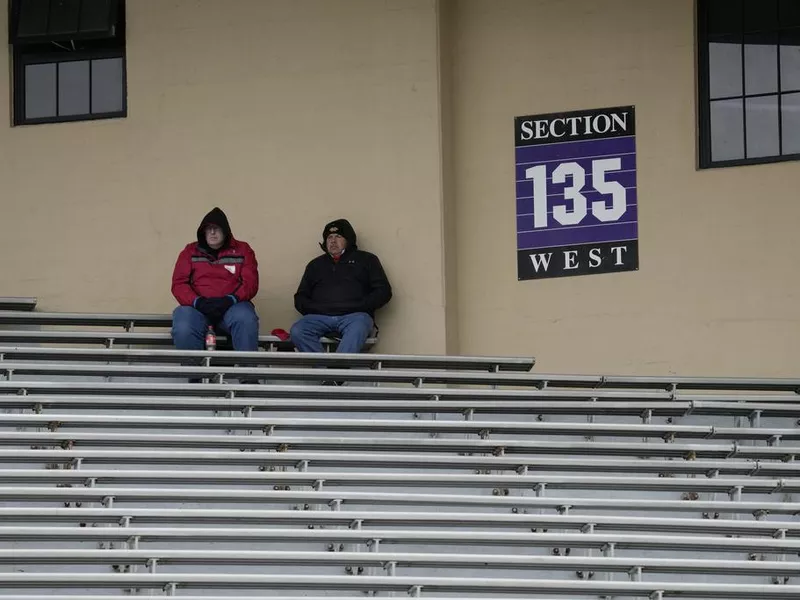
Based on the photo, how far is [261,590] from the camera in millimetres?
7262

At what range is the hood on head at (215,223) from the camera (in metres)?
9.26

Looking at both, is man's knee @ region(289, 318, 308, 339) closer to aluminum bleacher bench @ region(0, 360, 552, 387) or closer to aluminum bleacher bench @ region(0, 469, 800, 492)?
aluminum bleacher bench @ region(0, 360, 552, 387)

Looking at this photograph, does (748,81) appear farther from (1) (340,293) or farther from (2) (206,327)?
(2) (206,327)

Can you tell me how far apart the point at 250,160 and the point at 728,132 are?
2.45 metres

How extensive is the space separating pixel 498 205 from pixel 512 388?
1.03m

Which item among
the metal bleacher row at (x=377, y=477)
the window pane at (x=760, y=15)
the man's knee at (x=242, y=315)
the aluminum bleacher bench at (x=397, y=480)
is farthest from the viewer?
the window pane at (x=760, y=15)

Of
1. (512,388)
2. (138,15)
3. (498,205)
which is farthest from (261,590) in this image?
(138,15)

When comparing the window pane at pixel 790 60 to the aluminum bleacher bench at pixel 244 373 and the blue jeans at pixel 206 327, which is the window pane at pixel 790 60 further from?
the blue jeans at pixel 206 327

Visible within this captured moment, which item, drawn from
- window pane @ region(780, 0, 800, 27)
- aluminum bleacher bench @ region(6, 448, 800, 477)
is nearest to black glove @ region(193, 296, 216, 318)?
aluminum bleacher bench @ region(6, 448, 800, 477)

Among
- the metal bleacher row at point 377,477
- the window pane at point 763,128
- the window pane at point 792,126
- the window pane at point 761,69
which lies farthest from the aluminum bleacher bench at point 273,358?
the window pane at point 761,69

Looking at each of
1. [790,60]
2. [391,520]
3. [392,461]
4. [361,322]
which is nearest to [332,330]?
[361,322]

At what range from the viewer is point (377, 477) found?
792 cm

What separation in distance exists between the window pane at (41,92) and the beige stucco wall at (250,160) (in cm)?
12

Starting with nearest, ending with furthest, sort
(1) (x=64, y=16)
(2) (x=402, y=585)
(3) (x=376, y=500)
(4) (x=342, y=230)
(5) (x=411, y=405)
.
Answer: (2) (x=402, y=585) → (3) (x=376, y=500) → (5) (x=411, y=405) → (4) (x=342, y=230) → (1) (x=64, y=16)
